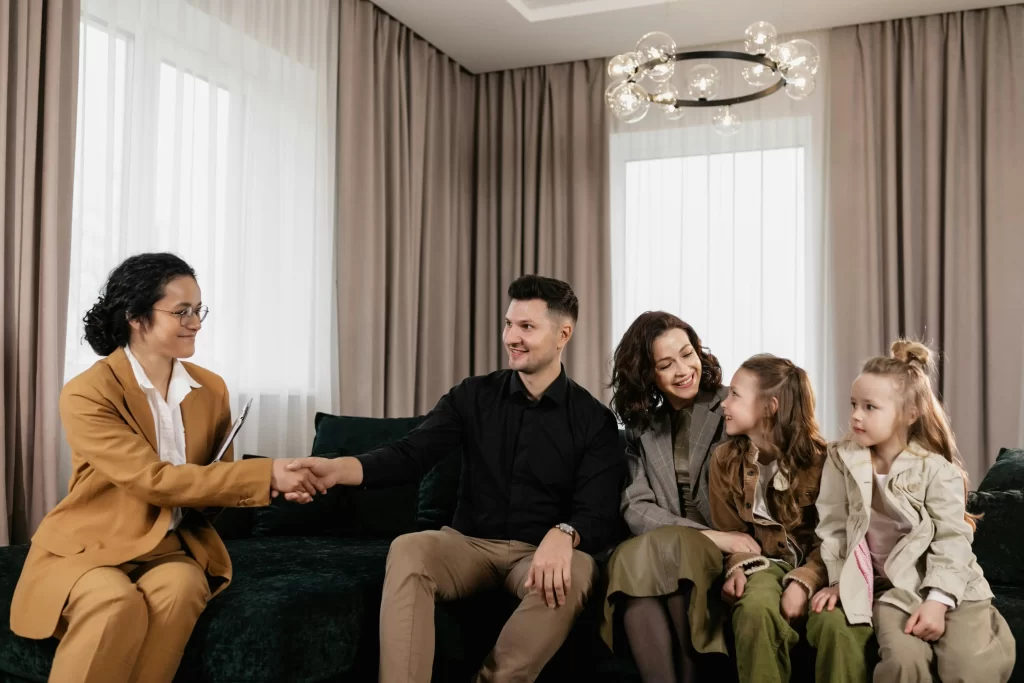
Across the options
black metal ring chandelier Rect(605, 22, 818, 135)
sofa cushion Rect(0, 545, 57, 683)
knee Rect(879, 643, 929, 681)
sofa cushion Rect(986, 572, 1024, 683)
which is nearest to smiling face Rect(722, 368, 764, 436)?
knee Rect(879, 643, 929, 681)

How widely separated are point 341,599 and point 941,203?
11.3ft

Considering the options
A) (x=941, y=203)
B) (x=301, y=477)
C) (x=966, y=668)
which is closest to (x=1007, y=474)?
(x=966, y=668)

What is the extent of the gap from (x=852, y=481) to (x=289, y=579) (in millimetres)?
1370

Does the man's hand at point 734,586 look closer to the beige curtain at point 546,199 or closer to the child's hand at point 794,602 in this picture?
the child's hand at point 794,602

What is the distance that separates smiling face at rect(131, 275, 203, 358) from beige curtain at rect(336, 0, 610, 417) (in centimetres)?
191

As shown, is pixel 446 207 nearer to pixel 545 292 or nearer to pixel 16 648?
pixel 545 292

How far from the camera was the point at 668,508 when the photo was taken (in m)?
2.36

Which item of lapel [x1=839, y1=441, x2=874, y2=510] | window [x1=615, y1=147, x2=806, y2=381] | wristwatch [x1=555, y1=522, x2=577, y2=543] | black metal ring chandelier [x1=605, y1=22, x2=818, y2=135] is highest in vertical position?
black metal ring chandelier [x1=605, y1=22, x2=818, y2=135]

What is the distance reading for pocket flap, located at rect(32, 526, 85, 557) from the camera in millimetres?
1915

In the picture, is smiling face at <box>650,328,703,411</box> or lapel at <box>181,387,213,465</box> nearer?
lapel at <box>181,387,213,465</box>

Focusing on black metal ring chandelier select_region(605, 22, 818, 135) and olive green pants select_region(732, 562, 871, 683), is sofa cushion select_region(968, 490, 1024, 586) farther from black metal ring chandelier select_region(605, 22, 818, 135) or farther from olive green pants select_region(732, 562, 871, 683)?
black metal ring chandelier select_region(605, 22, 818, 135)

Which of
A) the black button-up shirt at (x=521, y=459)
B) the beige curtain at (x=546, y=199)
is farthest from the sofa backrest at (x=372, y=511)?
the beige curtain at (x=546, y=199)

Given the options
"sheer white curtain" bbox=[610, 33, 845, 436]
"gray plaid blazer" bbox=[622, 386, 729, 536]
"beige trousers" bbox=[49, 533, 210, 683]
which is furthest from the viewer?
"sheer white curtain" bbox=[610, 33, 845, 436]

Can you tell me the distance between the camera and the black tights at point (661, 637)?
204cm
